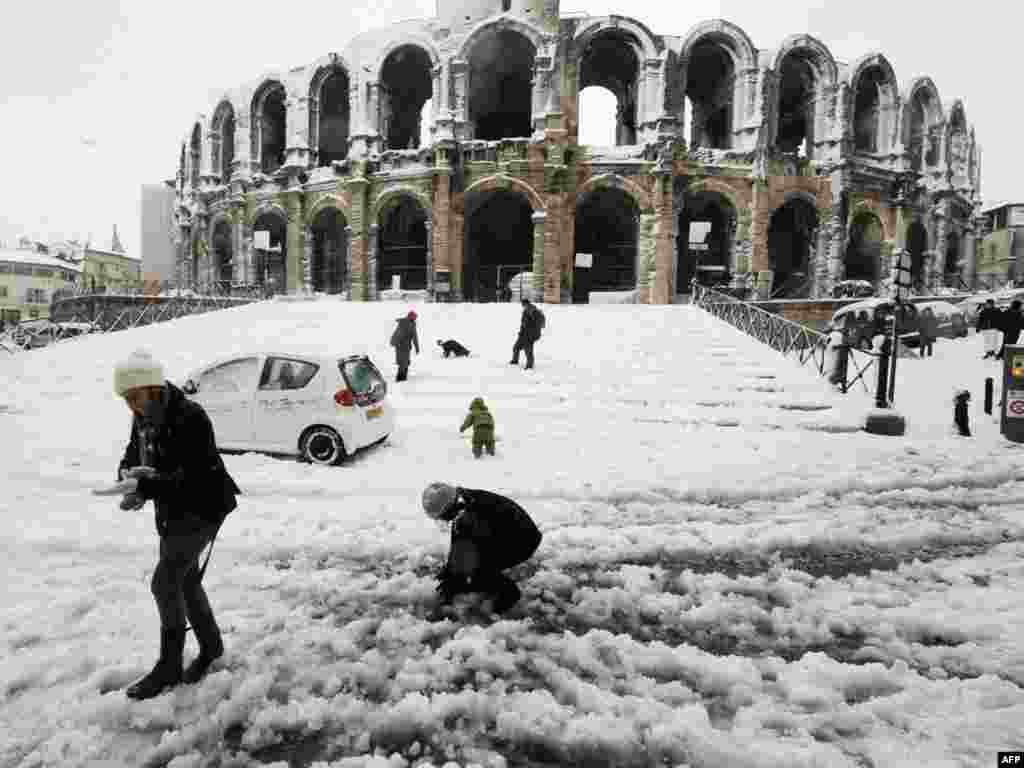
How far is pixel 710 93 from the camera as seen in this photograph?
93.5 feet

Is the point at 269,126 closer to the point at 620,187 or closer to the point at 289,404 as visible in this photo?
the point at 620,187

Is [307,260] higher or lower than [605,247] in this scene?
lower

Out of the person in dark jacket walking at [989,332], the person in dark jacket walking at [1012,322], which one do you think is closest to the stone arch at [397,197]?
the person in dark jacket walking at [989,332]

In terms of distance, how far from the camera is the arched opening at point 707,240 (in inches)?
970

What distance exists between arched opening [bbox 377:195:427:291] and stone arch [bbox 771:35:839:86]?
17.5 meters

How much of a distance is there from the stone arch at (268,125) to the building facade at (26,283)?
37.6 metres

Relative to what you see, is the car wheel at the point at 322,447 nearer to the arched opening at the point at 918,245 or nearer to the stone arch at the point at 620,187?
the stone arch at the point at 620,187

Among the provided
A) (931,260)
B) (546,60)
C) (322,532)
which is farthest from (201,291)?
(931,260)

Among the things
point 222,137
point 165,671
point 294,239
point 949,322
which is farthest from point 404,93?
point 165,671

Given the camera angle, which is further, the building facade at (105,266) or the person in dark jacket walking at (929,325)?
the building facade at (105,266)

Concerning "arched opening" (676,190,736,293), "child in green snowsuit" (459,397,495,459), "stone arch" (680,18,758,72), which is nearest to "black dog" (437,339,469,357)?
"child in green snowsuit" (459,397,495,459)

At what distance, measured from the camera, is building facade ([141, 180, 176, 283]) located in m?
39.8

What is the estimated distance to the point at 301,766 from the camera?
2.39 meters

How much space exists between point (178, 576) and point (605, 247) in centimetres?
2644
